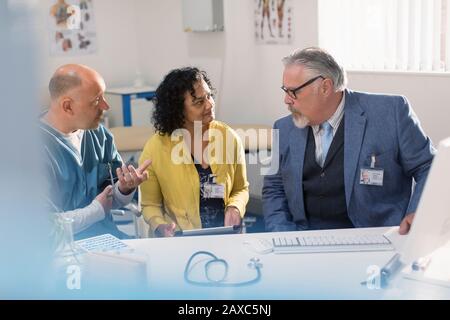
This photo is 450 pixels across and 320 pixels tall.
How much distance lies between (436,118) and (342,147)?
206 cm

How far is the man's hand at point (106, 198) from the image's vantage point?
7.45 feet

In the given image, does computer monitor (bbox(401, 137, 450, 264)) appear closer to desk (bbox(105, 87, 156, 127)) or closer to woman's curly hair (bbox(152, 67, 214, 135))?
woman's curly hair (bbox(152, 67, 214, 135))

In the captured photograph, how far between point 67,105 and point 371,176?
1.15 meters

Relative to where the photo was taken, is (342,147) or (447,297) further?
(342,147)

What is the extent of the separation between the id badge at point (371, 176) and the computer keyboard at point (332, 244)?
319 millimetres

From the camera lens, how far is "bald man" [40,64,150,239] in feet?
7.42

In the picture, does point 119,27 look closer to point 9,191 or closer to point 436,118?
point 436,118

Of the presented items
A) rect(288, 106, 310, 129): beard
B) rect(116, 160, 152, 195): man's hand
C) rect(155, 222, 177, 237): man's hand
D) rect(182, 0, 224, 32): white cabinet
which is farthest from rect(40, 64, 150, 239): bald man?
rect(182, 0, 224, 32): white cabinet

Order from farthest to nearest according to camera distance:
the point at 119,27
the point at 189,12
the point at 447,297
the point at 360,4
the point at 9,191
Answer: the point at 119,27 < the point at 189,12 < the point at 360,4 < the point at 447,297 < the point at 9,191

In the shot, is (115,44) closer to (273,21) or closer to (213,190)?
(273,21)

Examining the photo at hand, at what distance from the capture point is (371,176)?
2150mm

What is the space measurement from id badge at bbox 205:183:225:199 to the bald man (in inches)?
13.1
